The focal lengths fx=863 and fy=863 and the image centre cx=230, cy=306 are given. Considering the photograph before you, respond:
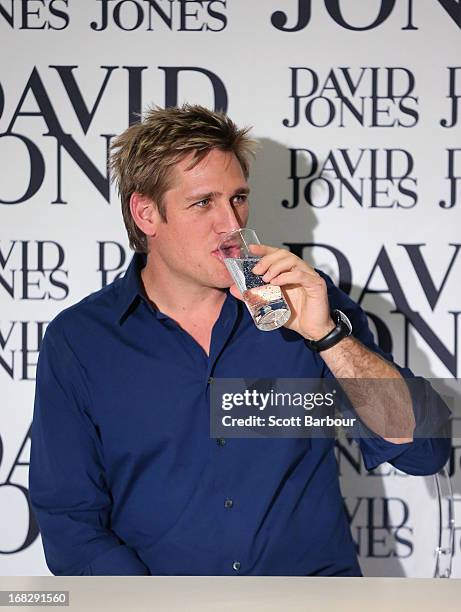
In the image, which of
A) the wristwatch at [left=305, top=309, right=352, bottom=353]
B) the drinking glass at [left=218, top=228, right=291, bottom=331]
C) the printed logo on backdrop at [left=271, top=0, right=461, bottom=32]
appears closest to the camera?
the drinking glass at [left=218, top=228, right=291, bottom=331]

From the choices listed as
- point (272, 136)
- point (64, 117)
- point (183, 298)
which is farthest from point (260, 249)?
point (64, 117)

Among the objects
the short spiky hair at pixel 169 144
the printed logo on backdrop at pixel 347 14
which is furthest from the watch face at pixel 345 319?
the printed logo on backdrop at pixel 347 14

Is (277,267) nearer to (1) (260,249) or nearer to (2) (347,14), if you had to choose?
(1) (260,249)

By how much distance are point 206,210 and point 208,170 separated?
0.24 feet

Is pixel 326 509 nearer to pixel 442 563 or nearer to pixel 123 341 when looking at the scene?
pixel 442 563

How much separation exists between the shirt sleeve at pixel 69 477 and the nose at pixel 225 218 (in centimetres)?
36

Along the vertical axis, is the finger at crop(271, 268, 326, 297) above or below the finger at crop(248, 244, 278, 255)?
below

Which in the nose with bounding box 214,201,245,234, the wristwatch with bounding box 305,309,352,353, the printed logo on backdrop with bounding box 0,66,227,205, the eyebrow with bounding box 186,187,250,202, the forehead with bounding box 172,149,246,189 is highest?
the printed logo on backdrop with bounding box 0,66,227,205

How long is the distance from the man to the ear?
34 mm

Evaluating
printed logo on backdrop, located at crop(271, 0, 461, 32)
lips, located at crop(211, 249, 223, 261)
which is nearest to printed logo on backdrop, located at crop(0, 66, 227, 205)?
printed logo on backdrop, located at crop(271, 0, 461, 32)

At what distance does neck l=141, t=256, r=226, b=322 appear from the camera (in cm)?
165

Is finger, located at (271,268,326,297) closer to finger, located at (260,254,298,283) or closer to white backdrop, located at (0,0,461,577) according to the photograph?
finger, located at (260,254,298,283)

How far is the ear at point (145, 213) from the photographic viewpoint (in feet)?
5.44

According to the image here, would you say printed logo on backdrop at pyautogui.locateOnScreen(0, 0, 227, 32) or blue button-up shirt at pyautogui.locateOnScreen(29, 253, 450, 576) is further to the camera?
printed logo on backdrop at pyautogui.locateOnScreen(0, 0, 227, 32)
